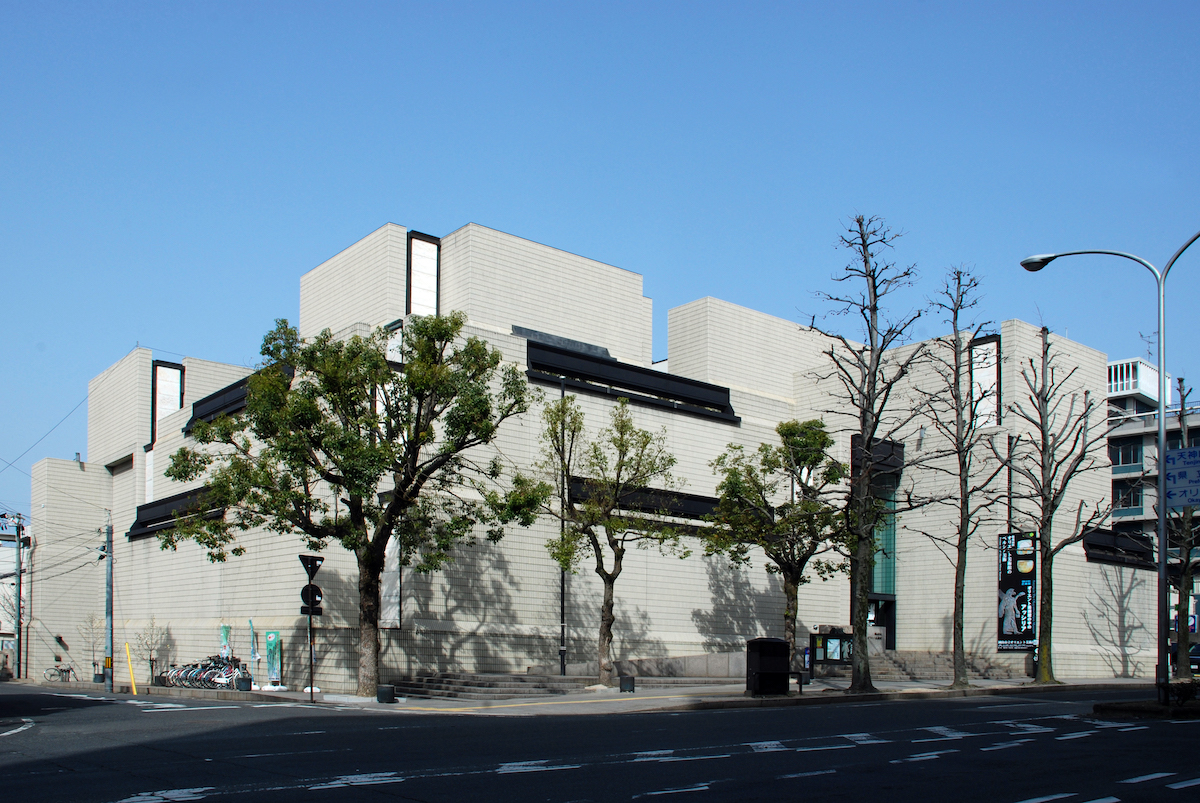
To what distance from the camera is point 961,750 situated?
44.7ft

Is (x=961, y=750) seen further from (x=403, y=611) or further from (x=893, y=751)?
(x=403, y=611)

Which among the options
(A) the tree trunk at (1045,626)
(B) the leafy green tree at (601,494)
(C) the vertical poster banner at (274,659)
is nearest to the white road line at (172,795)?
(B) the leafy green tree at (601,494)

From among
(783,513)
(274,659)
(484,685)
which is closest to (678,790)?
(484,685)

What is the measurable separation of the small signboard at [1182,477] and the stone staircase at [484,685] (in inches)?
645

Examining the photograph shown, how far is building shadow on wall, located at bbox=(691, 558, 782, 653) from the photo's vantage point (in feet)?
132

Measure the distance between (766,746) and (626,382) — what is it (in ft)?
86.6

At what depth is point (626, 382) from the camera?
3969cm

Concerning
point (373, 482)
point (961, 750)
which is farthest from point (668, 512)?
point (961, 750)

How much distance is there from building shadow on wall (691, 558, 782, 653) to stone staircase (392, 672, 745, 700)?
8.37m

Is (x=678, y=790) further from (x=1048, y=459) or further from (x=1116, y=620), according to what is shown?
(x=1116, y=620)

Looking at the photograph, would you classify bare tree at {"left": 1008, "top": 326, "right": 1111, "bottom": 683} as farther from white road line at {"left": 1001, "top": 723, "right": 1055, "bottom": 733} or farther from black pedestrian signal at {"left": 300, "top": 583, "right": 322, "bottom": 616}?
black pedestrian signal at {"left": 300, "top": 583, "right": 322, "bottom": 616}

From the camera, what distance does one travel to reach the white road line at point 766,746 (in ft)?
44.0

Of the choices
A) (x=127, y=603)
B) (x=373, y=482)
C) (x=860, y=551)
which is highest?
(x=373, y=482)

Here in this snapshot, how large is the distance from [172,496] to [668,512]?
21637 millimetres
